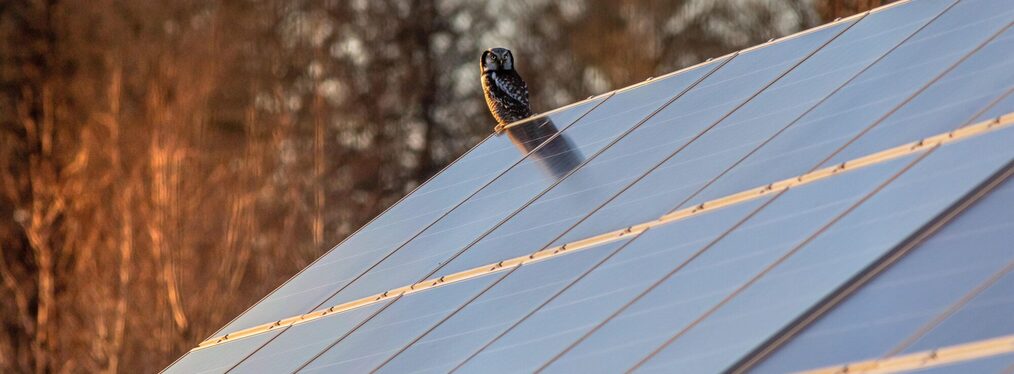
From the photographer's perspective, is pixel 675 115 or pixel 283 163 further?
pixel 283 163

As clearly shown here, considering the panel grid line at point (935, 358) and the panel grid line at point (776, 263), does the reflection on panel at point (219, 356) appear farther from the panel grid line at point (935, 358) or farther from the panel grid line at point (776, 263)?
the panel grid line at point (935, 358)

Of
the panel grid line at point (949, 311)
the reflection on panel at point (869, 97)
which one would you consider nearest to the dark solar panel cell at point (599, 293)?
the reflection on panel at point (869, 97)

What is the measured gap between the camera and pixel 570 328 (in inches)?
233

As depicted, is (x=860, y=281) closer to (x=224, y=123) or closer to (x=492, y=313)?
(x=492, y=313)

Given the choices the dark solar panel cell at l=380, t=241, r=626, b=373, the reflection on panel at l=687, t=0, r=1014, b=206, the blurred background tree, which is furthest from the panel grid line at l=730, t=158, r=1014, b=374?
the blurred background tree

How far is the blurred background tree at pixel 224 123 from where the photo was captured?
32.4m

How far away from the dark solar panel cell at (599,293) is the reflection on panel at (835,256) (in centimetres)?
63

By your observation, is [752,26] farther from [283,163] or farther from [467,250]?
[467,250]

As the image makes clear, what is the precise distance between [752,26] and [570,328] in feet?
92.9

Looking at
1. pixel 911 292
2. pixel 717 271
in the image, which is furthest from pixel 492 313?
pixel 911 292

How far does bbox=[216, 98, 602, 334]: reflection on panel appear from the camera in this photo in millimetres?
8742

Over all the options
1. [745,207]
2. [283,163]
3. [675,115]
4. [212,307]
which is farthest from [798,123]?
[283,163]

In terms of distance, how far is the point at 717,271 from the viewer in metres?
5.68

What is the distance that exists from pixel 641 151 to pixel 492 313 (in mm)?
1500
